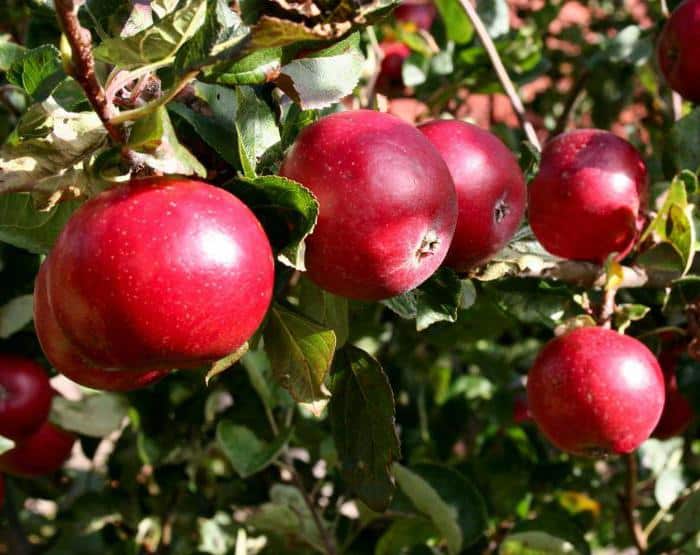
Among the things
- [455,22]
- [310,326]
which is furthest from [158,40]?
[455,22]

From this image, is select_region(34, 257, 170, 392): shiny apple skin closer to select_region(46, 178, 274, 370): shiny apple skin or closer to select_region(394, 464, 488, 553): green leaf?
select_region(46, 178, 274, 370): shiny apple skin

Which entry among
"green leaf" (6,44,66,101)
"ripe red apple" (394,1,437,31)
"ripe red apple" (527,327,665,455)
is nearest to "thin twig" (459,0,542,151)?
"ripe red apple" (527,327,665,455)

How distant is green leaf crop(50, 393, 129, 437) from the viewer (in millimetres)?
1581

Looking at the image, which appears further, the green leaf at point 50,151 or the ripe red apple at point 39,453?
the ripe red apple at point 39,453

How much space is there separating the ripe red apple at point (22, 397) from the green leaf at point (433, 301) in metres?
0.65

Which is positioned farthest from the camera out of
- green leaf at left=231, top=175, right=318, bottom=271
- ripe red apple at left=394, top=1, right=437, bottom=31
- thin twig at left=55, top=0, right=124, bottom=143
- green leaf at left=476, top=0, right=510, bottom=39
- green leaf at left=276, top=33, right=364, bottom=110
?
ripe red apple at left=394, top=1, right=437, bottom=31

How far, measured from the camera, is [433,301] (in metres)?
0.96

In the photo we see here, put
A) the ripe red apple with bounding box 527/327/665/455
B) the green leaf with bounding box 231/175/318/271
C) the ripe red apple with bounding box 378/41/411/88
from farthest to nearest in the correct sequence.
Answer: the ripe red apple with bounding box 378/41/411/88 < the ripe red apple with bounding box 527/327/665/455 < the green leaf with bounding box 231/175/318/271

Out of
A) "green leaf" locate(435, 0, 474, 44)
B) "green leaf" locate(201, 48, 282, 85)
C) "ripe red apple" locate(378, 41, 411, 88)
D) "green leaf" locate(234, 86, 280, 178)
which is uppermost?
"green leaf" locate(201, 48, 282, 85)

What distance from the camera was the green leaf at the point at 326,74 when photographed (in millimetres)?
904

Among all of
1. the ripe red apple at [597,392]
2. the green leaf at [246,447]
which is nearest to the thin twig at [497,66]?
the ripe red apple at [597,392]

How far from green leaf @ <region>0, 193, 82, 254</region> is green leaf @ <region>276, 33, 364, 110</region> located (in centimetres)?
26

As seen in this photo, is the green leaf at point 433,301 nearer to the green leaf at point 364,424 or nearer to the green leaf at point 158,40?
the green leaf at point 364,424

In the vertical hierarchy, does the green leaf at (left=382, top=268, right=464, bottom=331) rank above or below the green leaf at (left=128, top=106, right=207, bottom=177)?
below
